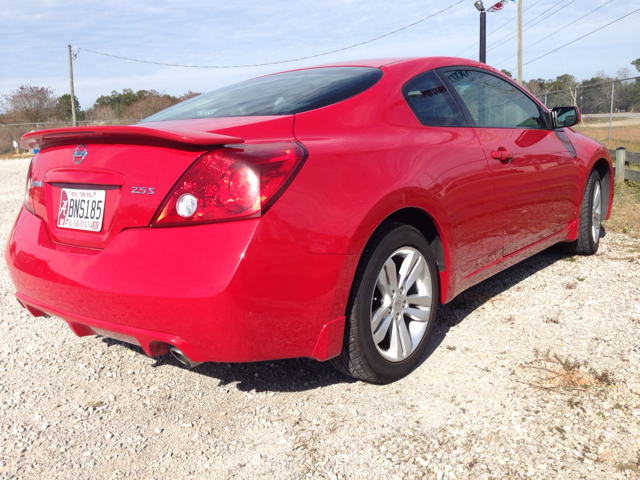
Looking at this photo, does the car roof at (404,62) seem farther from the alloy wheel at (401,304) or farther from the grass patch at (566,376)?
the grass patch at (566,376)

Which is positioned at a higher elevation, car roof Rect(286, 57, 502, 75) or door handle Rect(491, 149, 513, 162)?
car roof Rect(286, 57, 502, 75)

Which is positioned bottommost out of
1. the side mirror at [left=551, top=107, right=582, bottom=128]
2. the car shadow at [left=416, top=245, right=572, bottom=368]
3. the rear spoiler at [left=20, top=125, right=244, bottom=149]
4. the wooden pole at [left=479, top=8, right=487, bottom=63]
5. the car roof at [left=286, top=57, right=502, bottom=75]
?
the car shadow at [left=416, top=245, right=572, bottom=368]

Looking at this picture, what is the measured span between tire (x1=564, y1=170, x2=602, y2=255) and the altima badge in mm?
3875

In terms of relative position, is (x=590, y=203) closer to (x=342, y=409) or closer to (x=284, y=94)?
(x=284, y=94)

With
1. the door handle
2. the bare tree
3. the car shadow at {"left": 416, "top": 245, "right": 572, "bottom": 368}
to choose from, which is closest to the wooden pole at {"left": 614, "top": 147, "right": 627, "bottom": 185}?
the car shadow at {"left": 416, "top": 245, "right": 572, "bottom": 368}

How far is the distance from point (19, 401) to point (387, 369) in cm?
178

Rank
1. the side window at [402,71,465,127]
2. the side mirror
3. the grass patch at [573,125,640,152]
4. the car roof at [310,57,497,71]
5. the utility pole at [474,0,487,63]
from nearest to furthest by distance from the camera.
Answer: the side window at [402,71,465,127] < the car roof at [310,57,497,71] < the side mirror < the grass patch at [573,125,640,152] < the utility pole at [474,0,487,63]

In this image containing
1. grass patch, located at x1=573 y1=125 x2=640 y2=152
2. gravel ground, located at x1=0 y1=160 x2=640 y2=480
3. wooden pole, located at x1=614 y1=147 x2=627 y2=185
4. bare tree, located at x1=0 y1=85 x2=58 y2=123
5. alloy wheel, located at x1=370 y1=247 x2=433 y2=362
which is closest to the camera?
gravel ground, located at x1=0 y1=160 x2=640 y2=480

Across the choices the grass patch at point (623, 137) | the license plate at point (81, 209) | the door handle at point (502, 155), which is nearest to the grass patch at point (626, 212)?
the door handle at point (502, 155)

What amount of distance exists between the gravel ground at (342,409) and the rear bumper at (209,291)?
0.42 metres

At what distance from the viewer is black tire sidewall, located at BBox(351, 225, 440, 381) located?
2.36 m

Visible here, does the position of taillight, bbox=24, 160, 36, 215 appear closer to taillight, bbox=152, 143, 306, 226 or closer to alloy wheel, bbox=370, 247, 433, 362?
taillight, bbox=152, 143, 306, 226

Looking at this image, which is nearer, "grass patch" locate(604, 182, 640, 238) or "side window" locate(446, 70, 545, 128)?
"side window" locate(446, 70, 545, 128)

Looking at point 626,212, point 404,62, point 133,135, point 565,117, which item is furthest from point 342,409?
point 626,212
